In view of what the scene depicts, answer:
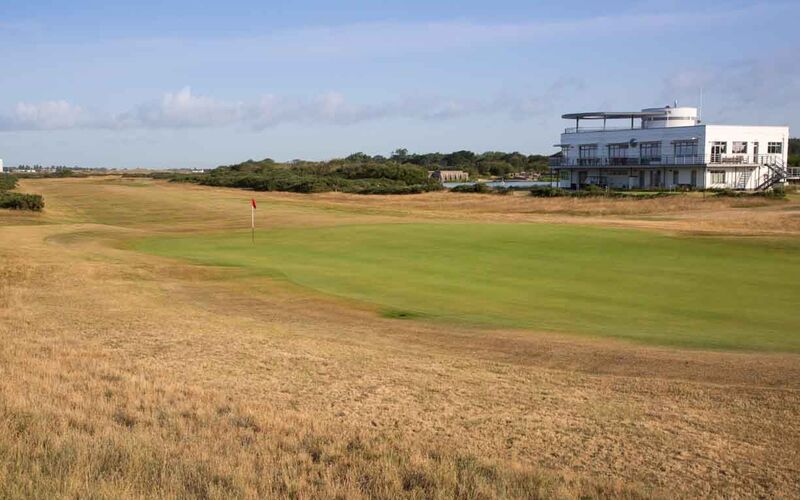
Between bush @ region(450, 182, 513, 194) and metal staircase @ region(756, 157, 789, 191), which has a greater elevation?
metal staircase @ region(756, 157, 789, 191)

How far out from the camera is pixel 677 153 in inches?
3022

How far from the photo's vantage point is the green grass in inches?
648

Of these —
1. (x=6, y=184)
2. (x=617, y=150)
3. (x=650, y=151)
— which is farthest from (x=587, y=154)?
(x=6, y=184)

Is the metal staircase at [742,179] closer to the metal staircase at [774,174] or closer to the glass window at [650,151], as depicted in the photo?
the metal staircase at [774,174]

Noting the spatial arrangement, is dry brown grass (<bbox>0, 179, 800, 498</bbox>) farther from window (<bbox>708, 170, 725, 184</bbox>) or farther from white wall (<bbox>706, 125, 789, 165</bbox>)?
window (<bbox>708, 170, 725, 184</bbox>)

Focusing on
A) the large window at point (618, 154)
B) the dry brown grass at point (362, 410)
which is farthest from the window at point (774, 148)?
the dry brown grass at point (362, 410)

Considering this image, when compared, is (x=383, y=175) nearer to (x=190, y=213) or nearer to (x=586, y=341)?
(x=190, y=213)

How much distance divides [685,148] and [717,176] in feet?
13.0

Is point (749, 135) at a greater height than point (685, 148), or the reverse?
point (749, 135)

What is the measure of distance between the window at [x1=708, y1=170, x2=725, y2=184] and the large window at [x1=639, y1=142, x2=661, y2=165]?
5520 millimetres

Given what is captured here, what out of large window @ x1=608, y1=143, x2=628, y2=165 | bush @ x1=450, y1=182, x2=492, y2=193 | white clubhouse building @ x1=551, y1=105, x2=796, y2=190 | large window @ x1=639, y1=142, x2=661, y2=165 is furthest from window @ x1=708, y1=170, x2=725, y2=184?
bush @ x1=450, y1=182, x2=492, y2=193

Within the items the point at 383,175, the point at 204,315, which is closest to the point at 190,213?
the point at 204,315

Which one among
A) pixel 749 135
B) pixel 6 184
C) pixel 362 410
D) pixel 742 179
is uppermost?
pixel 749 135

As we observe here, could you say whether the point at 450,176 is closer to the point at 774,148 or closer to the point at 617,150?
the point at 617,150
